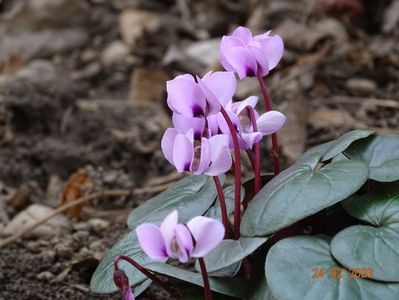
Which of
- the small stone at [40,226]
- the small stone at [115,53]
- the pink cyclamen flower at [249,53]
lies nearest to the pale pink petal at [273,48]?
the pink cyclamen flower at [249,53]

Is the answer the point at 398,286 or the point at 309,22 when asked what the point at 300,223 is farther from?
the point at 309,22

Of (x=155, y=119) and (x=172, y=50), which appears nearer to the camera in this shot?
(x=155, y=119)

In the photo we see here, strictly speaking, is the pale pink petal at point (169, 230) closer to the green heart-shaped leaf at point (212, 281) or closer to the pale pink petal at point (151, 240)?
the pale pink petal at point (151, 240)

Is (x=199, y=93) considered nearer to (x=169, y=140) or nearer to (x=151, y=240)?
(x=169, y=140)

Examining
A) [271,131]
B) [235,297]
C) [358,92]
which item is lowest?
[358,92]

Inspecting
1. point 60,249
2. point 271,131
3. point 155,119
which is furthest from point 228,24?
point 271,131

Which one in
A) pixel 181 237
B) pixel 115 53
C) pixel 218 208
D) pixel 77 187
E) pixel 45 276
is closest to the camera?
pixel 181 237

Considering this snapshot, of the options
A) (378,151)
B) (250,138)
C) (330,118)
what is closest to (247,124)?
(250,138)
